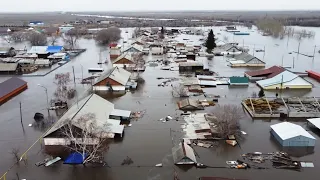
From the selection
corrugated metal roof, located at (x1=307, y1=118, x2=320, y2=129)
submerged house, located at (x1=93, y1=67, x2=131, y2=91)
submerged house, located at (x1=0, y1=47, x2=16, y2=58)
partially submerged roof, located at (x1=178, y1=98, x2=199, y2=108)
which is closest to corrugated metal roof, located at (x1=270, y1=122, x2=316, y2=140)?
corrugated metal roof, located at (x1=307, y1=118, x2=320, y2=129)

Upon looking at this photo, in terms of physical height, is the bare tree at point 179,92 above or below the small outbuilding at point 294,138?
above

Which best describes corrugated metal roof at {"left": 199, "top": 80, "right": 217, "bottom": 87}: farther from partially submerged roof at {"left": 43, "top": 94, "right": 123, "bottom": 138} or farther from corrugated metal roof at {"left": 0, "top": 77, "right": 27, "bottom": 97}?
corrugated metal roof at {"left": 0, "top": 77, "right": 27, "bottom": 97}

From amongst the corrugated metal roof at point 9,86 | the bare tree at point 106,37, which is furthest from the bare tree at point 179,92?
the bare tree at point 106,37

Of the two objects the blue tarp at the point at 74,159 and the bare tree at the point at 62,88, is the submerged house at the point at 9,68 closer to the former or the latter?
the bare tree at the point at 62,88

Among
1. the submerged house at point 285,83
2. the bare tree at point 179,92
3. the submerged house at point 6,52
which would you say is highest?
the submerged house at point 6,52

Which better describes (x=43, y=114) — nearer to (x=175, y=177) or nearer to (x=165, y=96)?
(x=165, y=96)

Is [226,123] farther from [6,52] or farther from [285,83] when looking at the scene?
[6,52]

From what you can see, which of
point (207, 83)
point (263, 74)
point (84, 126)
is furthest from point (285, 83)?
point (84, 126)
